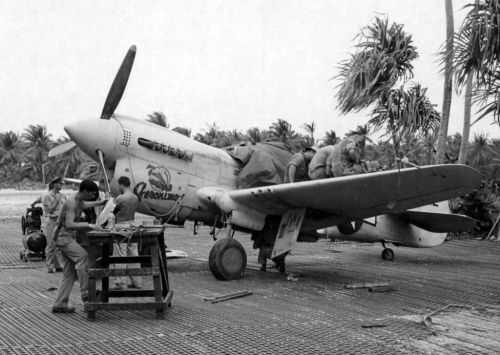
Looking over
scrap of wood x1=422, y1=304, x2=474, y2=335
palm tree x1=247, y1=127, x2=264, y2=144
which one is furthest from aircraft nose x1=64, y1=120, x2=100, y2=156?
palm tree x1=247, y1=127, x2=264, y2=144

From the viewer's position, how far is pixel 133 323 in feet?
18.1

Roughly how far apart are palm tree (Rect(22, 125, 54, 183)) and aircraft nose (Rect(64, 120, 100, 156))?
159ft

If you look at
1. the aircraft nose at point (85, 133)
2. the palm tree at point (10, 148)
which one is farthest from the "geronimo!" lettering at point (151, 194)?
the palm tree at point (10, 148)

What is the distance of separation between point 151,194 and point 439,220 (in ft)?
18.4

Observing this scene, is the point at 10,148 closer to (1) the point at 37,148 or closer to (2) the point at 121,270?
(1) the point at 37,148

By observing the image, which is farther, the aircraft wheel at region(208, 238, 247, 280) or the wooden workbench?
the aircraft wheel at region(208, 238, 247, 280)

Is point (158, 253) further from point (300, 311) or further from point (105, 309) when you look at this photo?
point (300, 311)

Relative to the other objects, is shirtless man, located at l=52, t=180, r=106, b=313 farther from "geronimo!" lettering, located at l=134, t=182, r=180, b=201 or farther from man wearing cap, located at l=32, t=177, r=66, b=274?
man wearing cap, located at l=32, t=177, r=66, b=274

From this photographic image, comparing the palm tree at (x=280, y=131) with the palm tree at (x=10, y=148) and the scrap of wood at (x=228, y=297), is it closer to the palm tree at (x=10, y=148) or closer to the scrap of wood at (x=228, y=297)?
the scrap of wood at (x=228, y=297)

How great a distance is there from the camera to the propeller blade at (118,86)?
28.3 ft

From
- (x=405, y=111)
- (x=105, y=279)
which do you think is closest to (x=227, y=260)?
(x=105, y=279)

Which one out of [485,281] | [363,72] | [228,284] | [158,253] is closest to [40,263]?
[228,284]

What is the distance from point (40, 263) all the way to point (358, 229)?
19.5 ft

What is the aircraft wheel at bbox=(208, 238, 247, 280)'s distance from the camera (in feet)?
27.1
